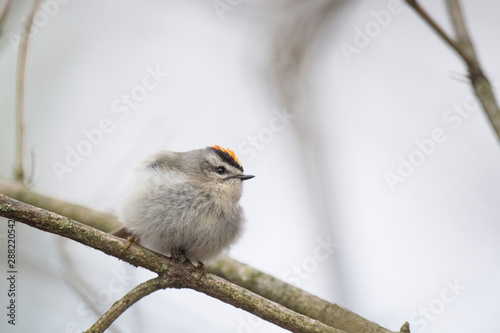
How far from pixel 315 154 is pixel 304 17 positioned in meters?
2.55

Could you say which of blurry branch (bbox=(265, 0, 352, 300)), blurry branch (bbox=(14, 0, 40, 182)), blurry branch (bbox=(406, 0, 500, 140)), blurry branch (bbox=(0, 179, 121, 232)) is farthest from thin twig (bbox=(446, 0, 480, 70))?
blurry branch (bbox=(14, 0, 40, 182))

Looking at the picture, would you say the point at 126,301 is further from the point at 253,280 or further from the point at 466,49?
the point at 466,49

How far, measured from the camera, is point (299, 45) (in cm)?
592

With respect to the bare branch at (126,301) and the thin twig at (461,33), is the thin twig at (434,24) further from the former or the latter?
the bare branch at (126,301)

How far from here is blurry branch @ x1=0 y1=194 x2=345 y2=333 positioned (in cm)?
287

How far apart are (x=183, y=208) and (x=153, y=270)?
0.79 meters

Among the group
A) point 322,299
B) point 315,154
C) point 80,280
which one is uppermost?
point 315,154

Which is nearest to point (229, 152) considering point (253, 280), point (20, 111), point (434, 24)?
point (253, 280)

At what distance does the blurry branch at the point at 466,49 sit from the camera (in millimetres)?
2982

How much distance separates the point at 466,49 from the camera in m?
3.14

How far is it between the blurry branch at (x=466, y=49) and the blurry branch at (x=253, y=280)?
186 centimetres

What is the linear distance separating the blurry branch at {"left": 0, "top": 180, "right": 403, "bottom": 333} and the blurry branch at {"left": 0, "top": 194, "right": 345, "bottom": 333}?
2.22 feet

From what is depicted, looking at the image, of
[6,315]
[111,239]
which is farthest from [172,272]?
[6,315]

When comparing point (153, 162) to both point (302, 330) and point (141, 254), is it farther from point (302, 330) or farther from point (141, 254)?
point (302, 330)
